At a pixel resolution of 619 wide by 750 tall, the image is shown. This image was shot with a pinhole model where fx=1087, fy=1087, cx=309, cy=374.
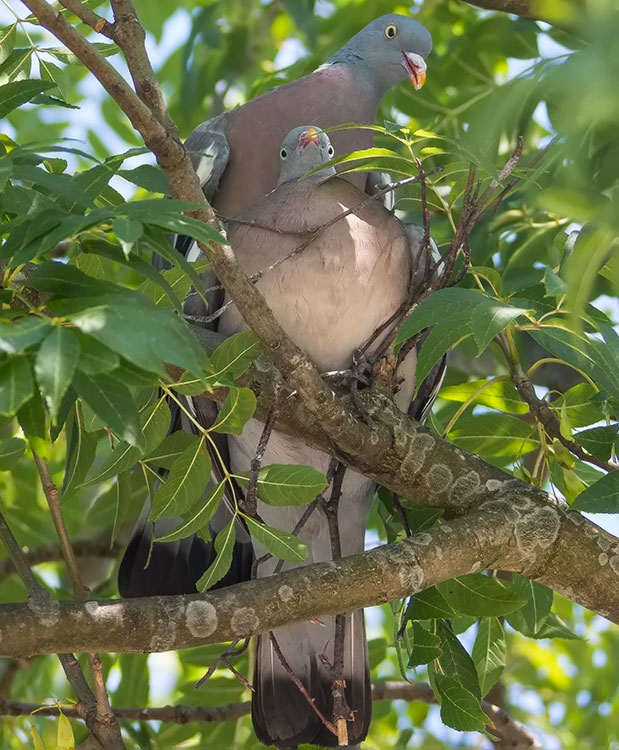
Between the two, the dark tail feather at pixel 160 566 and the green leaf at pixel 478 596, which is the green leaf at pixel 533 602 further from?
the dark tail feather at pixel 160 566

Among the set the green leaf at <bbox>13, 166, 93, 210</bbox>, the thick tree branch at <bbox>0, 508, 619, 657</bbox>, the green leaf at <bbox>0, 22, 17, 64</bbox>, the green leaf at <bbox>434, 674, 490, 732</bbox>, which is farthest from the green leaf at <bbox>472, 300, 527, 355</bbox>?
the green leaf at <bbox>0, 22, 17, 64</bbox>

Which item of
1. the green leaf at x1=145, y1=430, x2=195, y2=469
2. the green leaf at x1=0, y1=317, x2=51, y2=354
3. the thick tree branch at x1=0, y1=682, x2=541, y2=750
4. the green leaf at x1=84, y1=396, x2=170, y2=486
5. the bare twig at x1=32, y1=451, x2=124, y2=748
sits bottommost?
the thick tree branch at x1=0, y1=682, x2=541, y2=750

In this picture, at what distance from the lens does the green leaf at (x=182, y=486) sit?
1.87 metres

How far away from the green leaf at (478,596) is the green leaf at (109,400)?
1.01m

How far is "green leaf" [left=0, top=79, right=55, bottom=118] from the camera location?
172 centimetres

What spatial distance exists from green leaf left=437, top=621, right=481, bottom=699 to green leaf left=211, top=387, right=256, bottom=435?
0.69 m

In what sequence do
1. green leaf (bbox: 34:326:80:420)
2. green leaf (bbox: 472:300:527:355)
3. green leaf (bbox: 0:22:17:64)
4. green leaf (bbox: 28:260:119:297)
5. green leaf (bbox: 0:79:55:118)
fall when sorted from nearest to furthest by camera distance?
1. green leaf (bbox: 34:326:80:420)
2. green leaf (bbox: 28:260:119:297)
3. green leaf (bbox: 472:300:527:355)
4. green leaf (bbox: 0:79:55:118)
5. green leaf (bbox: 0:22:17:64)

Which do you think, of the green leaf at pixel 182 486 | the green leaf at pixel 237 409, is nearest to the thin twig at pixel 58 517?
the green leaf at pixel 182 486

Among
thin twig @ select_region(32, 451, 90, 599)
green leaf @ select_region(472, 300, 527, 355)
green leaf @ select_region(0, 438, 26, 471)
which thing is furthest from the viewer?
green leaf @ select_region(0, 438, 26, 471)

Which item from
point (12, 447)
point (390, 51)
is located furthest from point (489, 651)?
point (390, 51)

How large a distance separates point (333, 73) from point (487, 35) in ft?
1.95

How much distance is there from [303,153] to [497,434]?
833 millimetres

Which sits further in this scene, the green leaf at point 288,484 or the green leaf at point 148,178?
the green leaf at point 288,484

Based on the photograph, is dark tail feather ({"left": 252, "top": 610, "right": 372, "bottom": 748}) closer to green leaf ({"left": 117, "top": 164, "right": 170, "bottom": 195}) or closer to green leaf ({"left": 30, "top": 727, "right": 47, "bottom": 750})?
green leaf ({"left": 30, "top": 727, "right": 47, "bottom": 750})
